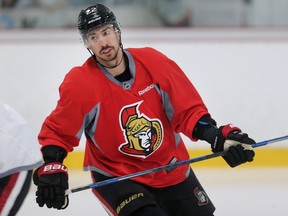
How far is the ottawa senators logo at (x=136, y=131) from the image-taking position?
8.52 ft

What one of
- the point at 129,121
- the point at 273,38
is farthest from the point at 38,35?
the point at 129,121

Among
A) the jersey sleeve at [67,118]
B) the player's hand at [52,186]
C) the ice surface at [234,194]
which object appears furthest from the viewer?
the ice surface at [234,194]

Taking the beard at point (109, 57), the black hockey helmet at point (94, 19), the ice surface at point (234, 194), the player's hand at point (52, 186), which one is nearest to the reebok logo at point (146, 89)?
the beard at point (109, 57)

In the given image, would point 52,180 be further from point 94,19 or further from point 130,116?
point 94,19

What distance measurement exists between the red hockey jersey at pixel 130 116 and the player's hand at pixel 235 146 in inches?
5.4

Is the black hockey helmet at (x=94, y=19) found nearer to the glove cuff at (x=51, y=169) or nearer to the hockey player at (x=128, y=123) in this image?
the hockey player at (x=128, y=123)

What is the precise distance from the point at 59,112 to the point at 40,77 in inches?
70.4

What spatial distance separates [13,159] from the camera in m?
2.05

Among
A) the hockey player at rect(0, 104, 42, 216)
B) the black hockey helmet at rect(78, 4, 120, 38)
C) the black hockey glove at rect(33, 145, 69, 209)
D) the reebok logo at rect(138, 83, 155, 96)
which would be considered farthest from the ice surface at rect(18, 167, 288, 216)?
the hockey player at rect(0, 104, 42, 216)

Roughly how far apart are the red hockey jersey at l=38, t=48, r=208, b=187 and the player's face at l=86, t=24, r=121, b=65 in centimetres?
6

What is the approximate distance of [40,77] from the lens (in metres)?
4.32

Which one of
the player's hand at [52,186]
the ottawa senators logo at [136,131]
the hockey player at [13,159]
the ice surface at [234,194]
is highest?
the hockey player at [13,159]

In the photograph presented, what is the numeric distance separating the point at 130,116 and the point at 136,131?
0.06 m

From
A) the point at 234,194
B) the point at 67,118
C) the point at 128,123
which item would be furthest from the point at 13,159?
the point at 234,194
